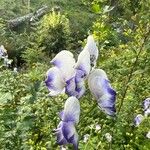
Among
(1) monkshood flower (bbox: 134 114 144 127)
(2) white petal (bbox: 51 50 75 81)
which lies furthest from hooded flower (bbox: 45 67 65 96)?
(1) monkshood flower (bbox: 134 114 144 127)

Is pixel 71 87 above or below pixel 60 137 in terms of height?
above

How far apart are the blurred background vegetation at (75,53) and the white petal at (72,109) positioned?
6 centimetres

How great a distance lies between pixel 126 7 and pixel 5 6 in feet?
8.90

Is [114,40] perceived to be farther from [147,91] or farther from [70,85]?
[70,85]

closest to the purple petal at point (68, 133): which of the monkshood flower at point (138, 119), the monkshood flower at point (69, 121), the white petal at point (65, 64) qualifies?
the monkshood flower at point (69, 121)

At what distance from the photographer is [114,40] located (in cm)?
1014

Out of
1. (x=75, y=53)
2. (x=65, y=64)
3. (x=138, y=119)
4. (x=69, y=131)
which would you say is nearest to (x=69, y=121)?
(x=69, y=131)

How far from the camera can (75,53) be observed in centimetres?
867

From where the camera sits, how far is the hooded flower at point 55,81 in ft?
4.40

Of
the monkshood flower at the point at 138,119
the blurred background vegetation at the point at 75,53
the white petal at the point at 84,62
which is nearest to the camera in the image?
the white petal at the point at 84,62

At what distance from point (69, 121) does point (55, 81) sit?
0.11m

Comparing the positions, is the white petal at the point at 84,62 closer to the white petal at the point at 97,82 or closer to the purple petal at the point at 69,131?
the white petal at the point at 97,82

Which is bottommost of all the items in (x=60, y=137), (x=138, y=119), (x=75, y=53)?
(x=75, y=53)

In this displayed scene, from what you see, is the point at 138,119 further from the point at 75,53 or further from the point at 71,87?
the point at 75,53
